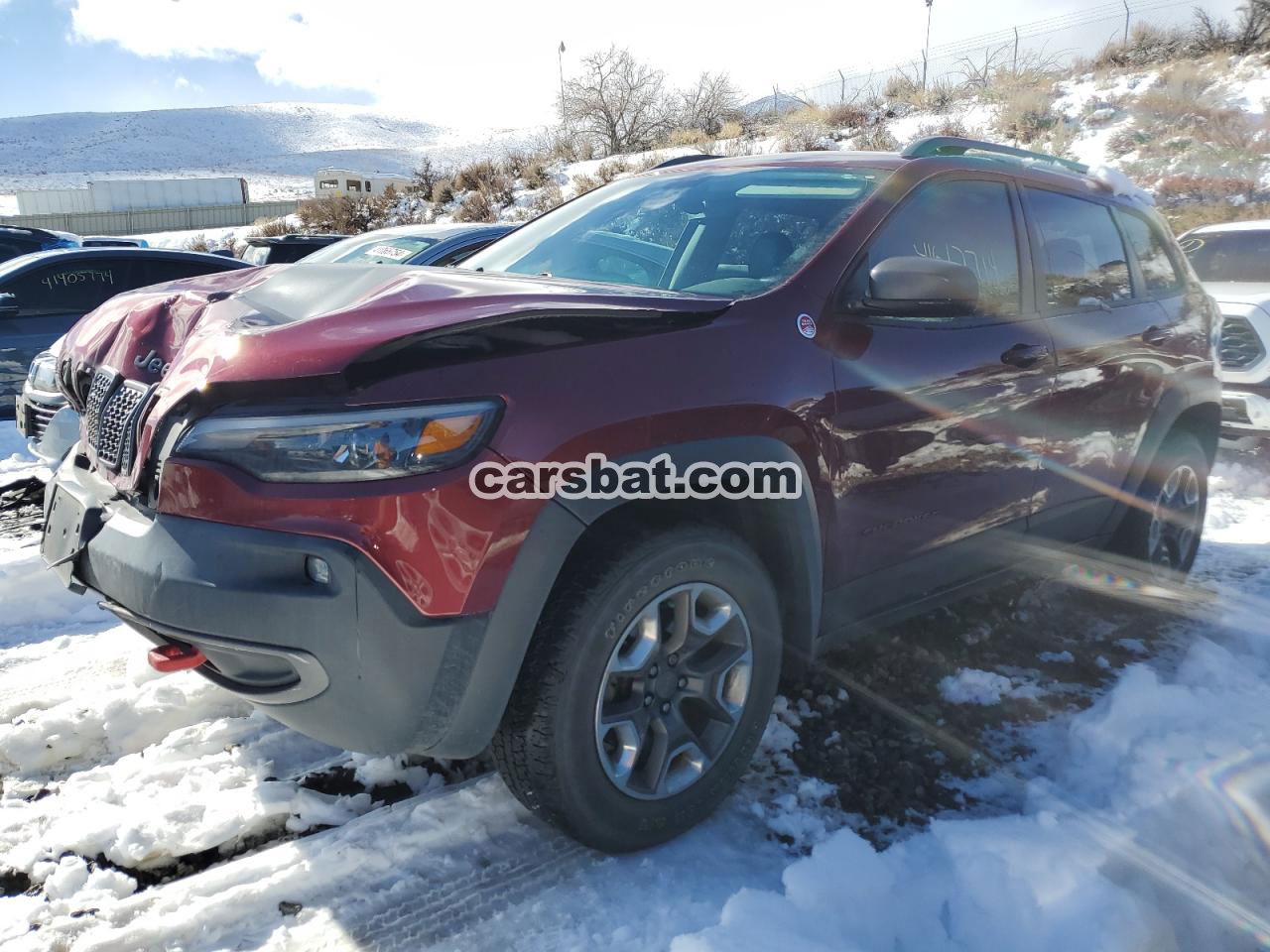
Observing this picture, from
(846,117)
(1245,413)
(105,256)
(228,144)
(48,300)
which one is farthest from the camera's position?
(228,144)

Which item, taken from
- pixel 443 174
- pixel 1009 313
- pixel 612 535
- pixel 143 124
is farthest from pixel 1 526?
pixel 143 124

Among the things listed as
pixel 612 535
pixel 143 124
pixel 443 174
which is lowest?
pixel 612 535

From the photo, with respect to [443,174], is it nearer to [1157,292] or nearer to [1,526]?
[1,526]

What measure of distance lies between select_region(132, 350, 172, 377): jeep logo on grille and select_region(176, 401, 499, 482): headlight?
1.88 feet

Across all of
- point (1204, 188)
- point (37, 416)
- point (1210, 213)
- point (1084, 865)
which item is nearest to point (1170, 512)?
point (1084, 865)

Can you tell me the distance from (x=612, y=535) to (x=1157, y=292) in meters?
3.15

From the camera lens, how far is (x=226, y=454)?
1890mm

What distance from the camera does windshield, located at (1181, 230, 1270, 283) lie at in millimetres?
7523

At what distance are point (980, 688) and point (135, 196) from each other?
51331 mm

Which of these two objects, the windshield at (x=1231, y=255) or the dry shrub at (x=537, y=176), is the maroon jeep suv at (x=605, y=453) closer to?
the windshield at (x=1231, y=255)

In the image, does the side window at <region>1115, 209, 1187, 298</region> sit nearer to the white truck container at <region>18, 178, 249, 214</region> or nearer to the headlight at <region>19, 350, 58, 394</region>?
the headlight at <region>19, 350, 58, 394</region>

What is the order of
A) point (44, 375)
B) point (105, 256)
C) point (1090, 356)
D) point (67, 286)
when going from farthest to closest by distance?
point (105, 256), point (67, 286), point (44, 375), point (1090, 356)

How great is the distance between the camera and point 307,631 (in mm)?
1841

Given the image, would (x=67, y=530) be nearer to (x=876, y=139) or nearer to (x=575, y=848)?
(x=575, y=848)
